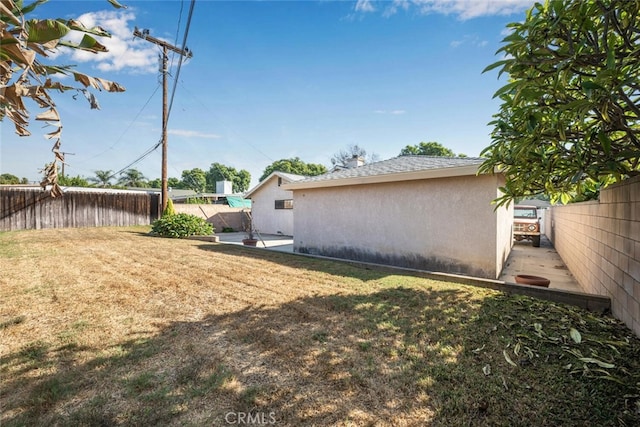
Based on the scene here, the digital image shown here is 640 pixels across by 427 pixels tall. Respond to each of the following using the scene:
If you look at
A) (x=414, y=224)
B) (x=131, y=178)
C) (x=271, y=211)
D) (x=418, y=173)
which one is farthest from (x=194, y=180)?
(x=418, y=173)

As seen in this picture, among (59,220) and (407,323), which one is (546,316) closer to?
(407,323)

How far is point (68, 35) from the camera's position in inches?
66.1

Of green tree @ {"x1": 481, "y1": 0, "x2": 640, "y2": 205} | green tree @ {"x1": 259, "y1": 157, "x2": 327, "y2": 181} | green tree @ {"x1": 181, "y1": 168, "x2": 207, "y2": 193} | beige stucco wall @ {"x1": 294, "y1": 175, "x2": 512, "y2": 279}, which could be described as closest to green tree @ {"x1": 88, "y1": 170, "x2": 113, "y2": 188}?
green tree @ {"x1": 259, "y1": 157, "x2": 327, "y2": 181}

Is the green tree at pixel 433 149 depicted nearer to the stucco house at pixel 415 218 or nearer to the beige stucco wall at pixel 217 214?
the beige stucco wall at pixel 217 214

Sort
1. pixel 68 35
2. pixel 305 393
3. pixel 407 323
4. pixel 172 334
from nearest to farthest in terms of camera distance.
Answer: pixel 68 35 → pixel 305 393 → pixel 172 334 → pixel 407 323

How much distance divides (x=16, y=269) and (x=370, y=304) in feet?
25.7

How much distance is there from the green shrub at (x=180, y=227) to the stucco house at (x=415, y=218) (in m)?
6.50

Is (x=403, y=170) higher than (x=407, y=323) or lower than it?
higher

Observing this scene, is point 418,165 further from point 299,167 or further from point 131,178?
point 131,178

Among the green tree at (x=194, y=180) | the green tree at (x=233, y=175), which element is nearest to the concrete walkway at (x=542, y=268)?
the green tree at (x=233, y=175)

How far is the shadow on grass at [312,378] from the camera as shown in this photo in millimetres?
2088

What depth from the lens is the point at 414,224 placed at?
24.1ft

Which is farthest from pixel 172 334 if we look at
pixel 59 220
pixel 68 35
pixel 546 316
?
pixel 59 220

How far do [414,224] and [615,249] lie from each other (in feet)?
12.7
